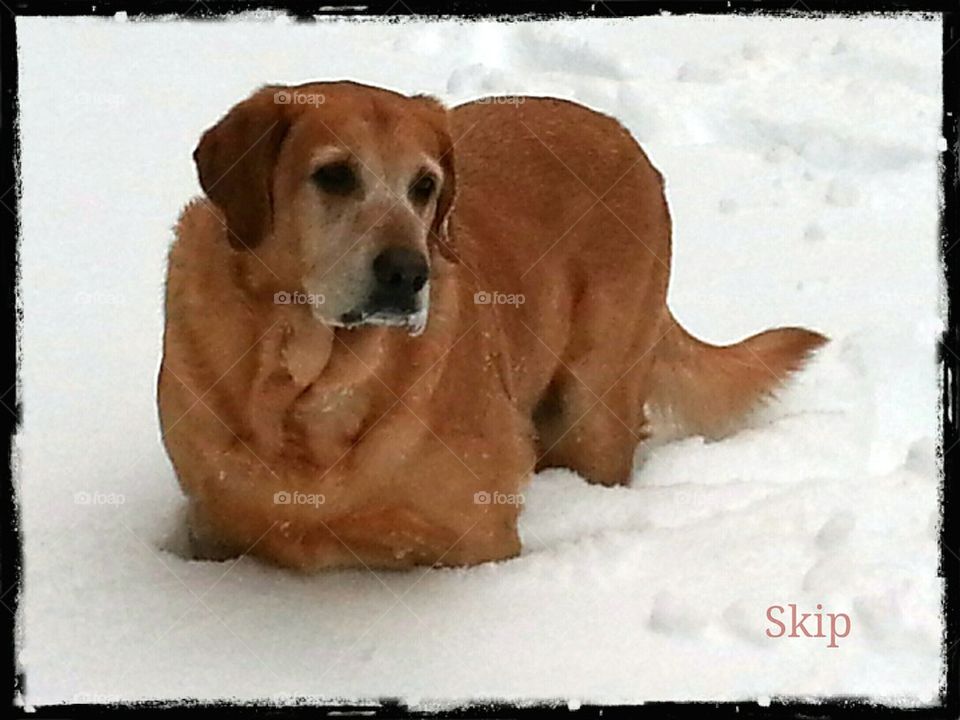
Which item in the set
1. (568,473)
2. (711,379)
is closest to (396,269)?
(568,473)

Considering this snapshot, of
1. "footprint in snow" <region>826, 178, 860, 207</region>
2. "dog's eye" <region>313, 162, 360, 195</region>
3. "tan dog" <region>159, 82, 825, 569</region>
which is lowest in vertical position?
"tan dog" <region>159, 82, 825, 569</region>

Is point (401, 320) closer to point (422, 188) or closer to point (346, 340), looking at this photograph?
point (346, 340)

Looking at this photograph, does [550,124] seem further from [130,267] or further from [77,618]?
[77,618]

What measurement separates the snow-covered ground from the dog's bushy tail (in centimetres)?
9

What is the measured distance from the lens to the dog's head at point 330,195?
7.40 feet

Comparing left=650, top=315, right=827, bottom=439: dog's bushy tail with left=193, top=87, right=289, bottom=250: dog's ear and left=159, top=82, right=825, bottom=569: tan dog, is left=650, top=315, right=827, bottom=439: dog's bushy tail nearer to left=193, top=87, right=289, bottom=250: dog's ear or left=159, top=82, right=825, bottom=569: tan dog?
left=159, top=82, right=825, bottom=569: tan dog

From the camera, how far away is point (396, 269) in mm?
2232

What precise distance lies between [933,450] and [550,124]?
4.43 feet

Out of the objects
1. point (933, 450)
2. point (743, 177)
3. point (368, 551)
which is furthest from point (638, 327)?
point (743, 177)

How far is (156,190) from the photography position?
3.74 meters

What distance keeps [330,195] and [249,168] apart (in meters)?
0.18

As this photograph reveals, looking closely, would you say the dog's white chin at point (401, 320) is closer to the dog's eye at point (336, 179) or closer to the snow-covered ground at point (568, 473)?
the dog's eye at point (336, 179)

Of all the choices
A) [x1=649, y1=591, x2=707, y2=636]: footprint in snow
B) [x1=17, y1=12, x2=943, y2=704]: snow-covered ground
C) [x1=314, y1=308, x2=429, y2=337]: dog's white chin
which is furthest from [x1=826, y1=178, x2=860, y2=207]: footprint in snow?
[x1=314, y1=308, x2=429, y2=337]: dog's white chin

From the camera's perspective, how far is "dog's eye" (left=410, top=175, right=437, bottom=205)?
2379 millimetres
